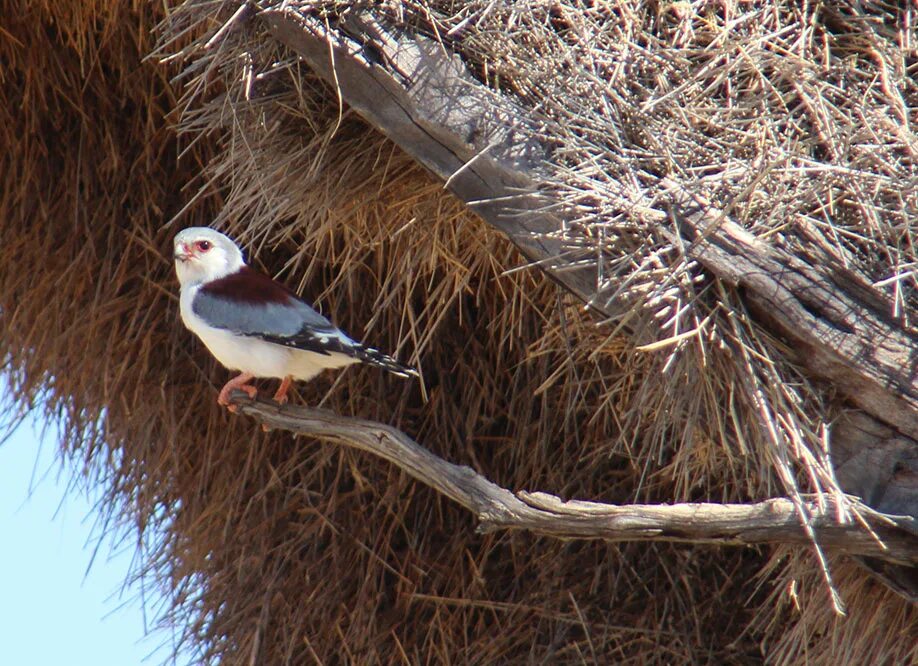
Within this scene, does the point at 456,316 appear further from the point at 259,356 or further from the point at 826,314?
the point at 826,314

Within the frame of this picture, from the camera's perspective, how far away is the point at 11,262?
2.85 m

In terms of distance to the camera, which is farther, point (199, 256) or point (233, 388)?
point (199, 256)

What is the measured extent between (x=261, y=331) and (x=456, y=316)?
0.50 meters

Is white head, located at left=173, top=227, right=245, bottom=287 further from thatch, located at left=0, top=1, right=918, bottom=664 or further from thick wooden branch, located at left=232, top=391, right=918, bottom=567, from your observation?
thick wooden branch, located at left=232, top=391, right=918, bottom=567

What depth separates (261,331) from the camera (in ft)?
7.45

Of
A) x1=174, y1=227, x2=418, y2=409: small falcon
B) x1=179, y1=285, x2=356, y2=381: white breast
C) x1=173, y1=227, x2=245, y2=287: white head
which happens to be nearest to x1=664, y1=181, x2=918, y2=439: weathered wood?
x1=174, y1=227, x2=418, y2=409: small falcon

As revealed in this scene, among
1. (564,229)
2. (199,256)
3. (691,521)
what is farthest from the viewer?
(199,256)

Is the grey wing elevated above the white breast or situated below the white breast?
above

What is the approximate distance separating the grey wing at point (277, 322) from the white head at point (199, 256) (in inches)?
4.6

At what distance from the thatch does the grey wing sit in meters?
0.14

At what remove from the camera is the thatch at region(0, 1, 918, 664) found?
5.57ft

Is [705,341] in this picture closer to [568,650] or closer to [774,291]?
[774,291]

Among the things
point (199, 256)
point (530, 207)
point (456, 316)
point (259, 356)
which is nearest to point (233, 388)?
point (259, 356)

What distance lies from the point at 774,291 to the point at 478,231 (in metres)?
0.74
